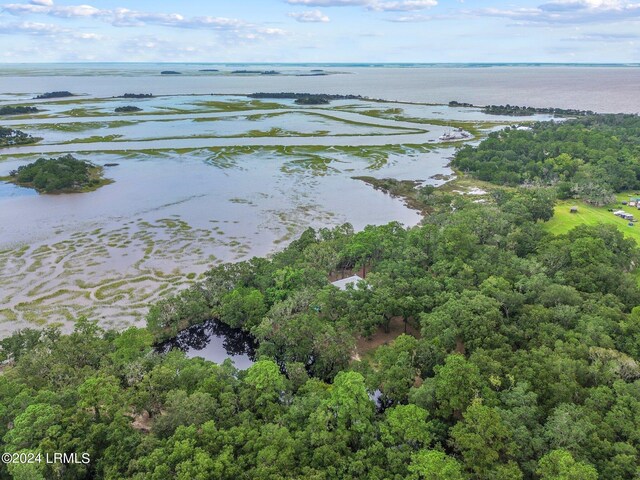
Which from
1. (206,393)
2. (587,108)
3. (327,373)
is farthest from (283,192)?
(587,108)

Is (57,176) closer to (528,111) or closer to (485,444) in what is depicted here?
(485,444)

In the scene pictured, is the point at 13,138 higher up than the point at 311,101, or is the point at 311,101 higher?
the point at 311,101

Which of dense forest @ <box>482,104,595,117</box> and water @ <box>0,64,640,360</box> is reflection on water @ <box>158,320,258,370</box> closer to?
water @ <box>0,64,640,360</box>

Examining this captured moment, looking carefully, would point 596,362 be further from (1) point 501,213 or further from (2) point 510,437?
(1) point 501,213

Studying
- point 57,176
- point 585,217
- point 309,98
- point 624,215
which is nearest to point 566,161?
point 624,215

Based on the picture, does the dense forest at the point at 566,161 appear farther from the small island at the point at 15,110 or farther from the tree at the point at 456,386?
the small island at the point at 15,110

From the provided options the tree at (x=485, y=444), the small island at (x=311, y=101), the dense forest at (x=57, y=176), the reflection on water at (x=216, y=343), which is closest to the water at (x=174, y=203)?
the reflection on water at (x=216, y=343)
